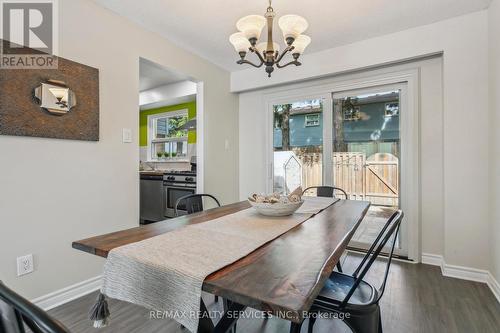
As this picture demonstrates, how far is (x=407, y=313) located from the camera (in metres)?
1.81

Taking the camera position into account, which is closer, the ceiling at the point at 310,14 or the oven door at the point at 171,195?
the ceiling at the point at 310,14

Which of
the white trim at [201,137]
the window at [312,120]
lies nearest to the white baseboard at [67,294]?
the white trim at [201,137]

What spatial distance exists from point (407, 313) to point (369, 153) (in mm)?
1753

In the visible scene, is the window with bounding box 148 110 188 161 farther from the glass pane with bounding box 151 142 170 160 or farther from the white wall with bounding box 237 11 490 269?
the white wall with bounding box 237 11 490 269

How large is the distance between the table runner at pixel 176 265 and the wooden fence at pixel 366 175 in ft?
7.15

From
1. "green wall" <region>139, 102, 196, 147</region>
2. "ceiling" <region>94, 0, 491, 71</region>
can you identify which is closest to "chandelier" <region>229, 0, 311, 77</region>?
"ceiling" <region>94, 0, 491, 71</region>

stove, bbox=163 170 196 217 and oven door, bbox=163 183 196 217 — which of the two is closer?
stove, bbox=163 170 196 217

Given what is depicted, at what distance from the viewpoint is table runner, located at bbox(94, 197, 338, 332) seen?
82cm

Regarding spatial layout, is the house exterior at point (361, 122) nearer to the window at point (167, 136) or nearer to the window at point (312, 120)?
the window at point (312, 120)

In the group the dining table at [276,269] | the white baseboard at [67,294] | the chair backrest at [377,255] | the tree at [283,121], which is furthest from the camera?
the tree at [283,121]

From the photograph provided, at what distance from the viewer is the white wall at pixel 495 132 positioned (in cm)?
204

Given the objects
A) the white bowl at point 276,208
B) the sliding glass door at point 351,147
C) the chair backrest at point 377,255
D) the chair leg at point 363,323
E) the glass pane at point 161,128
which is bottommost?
the chair leg at point 363,323

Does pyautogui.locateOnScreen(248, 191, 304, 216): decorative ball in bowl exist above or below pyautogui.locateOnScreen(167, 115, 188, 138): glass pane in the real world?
below

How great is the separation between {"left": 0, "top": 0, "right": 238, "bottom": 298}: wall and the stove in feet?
4.25
